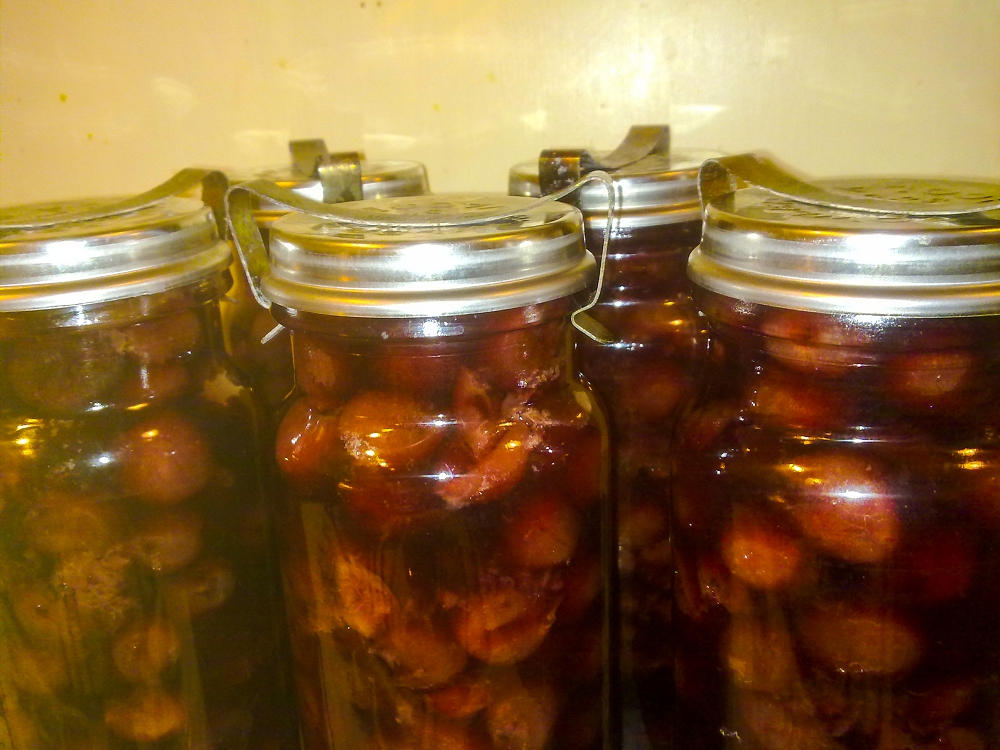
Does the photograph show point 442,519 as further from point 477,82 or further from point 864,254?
point 477,82

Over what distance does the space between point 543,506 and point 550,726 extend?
14 cm

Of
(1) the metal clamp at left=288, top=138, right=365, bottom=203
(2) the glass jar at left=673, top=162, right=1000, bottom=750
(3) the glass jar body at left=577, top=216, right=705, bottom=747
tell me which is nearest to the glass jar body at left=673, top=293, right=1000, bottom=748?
(2) the glass jar at left=673, top=162, right=1000, bottom=750

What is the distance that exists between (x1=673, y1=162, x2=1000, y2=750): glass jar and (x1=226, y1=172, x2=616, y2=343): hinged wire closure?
74 mm

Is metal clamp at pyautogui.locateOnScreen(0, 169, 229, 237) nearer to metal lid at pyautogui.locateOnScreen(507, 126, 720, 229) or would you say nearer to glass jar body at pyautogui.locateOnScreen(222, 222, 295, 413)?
glass jar body at pyautogui.locateOnScreen(222, 222, 295, 413)

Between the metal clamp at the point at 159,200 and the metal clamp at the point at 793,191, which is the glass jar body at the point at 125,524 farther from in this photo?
the metal clamp at the point at 793,191

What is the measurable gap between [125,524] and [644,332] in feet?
1.18

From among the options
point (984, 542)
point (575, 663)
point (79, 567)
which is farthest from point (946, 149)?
point (79, 567)

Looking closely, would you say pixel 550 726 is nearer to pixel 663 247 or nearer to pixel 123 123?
pixel 663 247

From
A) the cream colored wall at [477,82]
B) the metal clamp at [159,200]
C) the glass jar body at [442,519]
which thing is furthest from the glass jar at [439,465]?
the cream colored wall at [477,82]

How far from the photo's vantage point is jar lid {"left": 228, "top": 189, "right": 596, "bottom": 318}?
395mm

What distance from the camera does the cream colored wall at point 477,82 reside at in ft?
2.16

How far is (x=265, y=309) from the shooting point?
2.02ft

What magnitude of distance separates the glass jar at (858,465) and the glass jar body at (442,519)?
0.09 m

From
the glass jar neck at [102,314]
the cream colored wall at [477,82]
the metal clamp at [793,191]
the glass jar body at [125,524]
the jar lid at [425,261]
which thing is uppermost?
the cream colored wall at [477,82]
